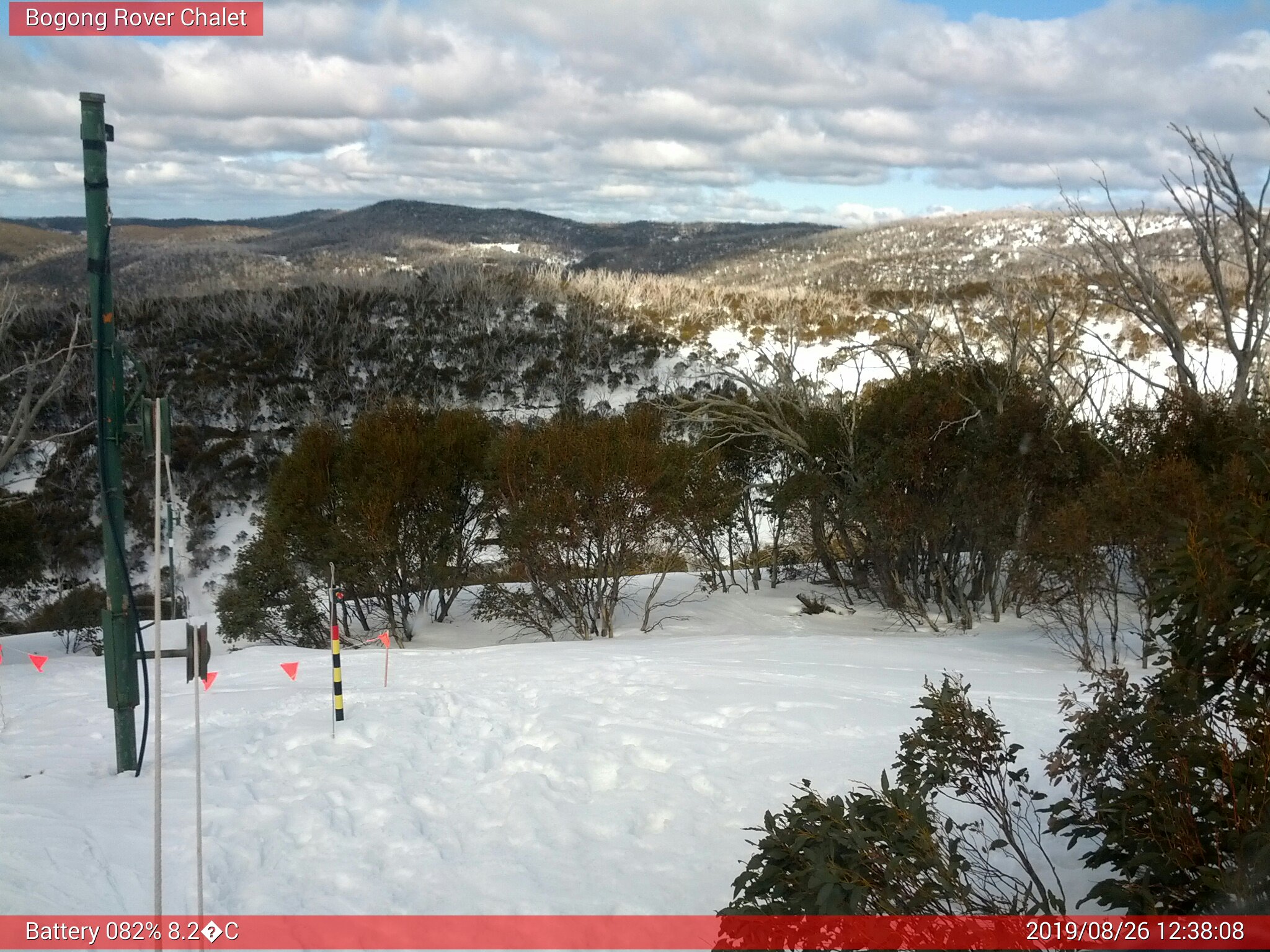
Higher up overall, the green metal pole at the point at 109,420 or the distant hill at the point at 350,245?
the distant hill at the point at 350,245

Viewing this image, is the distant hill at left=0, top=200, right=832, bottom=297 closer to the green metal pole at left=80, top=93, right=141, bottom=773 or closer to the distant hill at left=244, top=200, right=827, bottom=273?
the distant hill at left=244, top=200, right=827, bottom=273

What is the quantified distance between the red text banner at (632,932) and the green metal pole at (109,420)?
7.93 ft

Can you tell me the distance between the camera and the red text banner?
9.58 feet

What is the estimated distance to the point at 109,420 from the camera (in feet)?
21.4

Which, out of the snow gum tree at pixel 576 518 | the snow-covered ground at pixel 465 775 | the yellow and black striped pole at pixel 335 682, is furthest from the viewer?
the snow gum tree at pixel 576 518

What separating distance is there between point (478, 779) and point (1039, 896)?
407 cm

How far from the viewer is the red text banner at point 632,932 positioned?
292 cm

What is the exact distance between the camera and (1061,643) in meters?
12.7

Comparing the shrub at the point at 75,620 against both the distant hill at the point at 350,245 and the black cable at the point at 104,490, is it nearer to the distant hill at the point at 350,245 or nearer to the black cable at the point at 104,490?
the black cable at the point at 104,490

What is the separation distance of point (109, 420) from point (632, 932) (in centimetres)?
486

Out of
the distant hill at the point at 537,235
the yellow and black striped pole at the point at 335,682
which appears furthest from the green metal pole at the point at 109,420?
the distant hill at the point at 537,235

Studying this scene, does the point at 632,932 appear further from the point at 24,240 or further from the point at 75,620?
the point at 24,240

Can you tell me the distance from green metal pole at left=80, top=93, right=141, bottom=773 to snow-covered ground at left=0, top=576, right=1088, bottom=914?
65cm

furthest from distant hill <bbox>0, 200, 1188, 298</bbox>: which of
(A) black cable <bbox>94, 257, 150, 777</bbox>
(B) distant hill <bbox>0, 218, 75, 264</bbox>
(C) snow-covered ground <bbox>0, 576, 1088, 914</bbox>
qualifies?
(A) black cable <bbox>94, 257, 150, 777</bbox>
